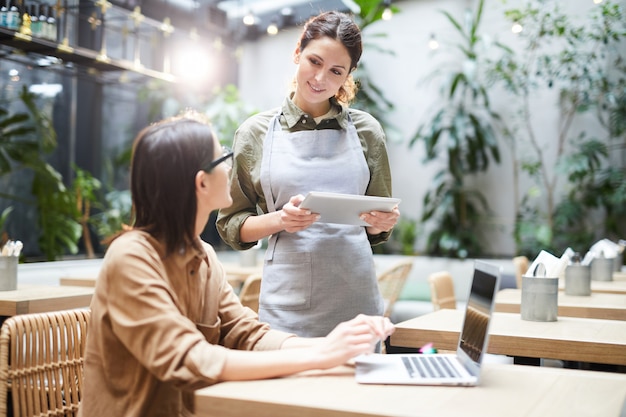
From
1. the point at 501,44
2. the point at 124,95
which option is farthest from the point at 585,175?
the point at 124,95

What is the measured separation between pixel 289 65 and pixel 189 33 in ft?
4.95

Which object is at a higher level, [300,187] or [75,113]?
[75,113]

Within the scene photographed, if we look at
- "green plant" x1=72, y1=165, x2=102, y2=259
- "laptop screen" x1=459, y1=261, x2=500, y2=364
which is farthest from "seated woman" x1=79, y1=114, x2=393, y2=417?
"green plant" x1=72, y1=165, x2=102, y2=259

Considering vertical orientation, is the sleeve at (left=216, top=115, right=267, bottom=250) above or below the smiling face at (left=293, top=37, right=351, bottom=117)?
below

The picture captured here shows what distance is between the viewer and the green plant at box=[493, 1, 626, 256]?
658 centimetres

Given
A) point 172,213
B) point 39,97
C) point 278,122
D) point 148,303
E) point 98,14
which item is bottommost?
point 148,303

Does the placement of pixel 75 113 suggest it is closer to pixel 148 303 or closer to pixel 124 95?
pixel 124 95

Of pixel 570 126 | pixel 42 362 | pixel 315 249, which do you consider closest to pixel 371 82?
pixel 570 126

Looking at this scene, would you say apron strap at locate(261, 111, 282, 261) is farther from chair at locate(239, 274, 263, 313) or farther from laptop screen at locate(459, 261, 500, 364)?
chair at locate(239, 274, 263, 313)

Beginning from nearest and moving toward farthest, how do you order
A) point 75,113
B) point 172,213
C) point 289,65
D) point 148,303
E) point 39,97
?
point 148,303 < point 172,213 < point 39,97 < point 75,113 < point 289,65

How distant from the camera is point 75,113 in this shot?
6348 millimetres

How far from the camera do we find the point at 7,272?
130 inches

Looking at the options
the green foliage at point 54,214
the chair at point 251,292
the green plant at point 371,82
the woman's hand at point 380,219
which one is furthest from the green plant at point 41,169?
the woman's hand at point 380,219

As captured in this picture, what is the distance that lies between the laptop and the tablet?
0.42 metres
